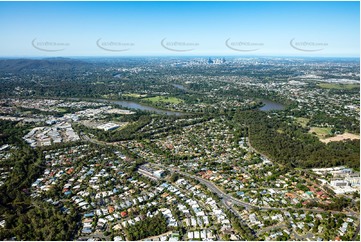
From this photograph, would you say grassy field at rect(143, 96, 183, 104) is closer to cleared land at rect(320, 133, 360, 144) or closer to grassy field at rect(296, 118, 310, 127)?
grassy field at rect(296, 118, 310, 127)

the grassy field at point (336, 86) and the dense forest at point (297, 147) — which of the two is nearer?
the dense forest at point (297, 147)

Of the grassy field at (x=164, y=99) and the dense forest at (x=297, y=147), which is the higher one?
the dense forest at (x=297, y=147)

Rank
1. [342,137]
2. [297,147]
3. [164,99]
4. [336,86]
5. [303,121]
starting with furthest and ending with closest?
[336,86], [164,99], [303,121], [342,137], [297,147]

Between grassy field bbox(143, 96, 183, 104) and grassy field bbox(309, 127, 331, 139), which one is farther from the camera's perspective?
grassy field bbox(143, 96, 183, 104)

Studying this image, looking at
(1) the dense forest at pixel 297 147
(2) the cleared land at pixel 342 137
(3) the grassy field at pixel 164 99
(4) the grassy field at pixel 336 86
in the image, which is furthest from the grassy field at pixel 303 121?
(4) the grassy field at pixel 336 86

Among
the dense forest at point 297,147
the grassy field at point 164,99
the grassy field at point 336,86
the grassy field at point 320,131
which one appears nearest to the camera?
the dense forest at point 297,147

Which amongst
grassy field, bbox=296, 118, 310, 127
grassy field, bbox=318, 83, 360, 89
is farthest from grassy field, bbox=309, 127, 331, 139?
grassy field, bbox=318, 83, 360, 89

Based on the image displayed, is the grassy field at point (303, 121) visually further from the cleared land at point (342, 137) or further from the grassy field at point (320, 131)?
the cleared land at point (342, 137)

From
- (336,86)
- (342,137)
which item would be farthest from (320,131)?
(336,86)

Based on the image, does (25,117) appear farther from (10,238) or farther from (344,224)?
(344,224)

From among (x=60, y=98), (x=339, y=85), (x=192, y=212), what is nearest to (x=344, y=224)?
(x=192, y=212)

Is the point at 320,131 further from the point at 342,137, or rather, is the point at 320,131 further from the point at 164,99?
the point at 164,99
